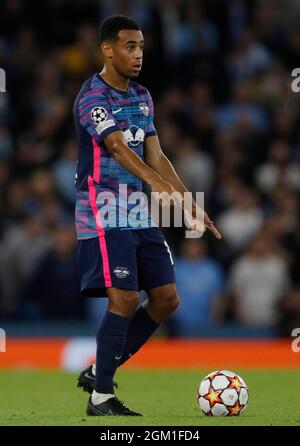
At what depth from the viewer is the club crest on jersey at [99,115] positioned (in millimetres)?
7570

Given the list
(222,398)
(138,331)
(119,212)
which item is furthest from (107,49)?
(222,398)

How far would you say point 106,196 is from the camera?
7.71 metres

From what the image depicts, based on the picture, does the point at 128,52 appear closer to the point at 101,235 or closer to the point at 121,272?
the point at 101,235

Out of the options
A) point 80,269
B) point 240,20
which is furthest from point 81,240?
point 240,20

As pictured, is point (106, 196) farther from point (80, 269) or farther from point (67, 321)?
point (67, 321)

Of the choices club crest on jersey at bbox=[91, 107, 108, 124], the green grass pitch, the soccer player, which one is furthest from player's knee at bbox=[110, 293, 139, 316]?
club crest on jersey at bbox=[91, 107, 108, 124]

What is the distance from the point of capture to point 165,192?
23.9 feet

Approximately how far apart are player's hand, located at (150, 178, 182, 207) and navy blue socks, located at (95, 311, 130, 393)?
81cm

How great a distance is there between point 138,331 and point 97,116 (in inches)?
58.6

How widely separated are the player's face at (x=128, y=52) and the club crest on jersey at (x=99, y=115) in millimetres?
329

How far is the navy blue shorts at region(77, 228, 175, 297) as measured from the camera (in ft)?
24.9

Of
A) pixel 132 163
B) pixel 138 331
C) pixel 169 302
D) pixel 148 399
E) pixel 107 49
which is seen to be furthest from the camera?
pixel 148 399

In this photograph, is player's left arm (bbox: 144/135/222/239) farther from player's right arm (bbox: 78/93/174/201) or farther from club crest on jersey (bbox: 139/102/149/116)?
player's right arm (bbox: 78/93/174/201)

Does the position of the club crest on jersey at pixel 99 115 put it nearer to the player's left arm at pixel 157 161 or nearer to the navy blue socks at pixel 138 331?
the player's left arm at pixel 157 161
